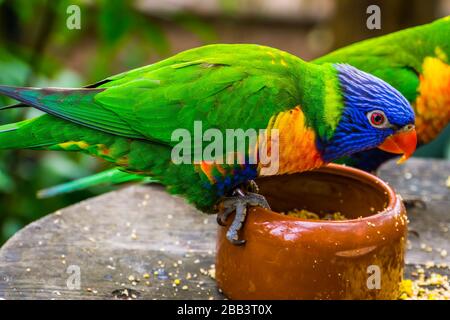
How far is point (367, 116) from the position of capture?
2.04 meters

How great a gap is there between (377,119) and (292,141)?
0.87ft

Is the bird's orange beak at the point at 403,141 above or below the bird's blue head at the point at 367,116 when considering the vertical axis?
below

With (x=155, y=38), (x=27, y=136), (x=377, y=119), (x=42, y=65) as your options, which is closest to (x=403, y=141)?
(x=377, y=119)

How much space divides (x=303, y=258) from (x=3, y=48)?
7.54ft

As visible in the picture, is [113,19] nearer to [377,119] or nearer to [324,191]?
[324,191]

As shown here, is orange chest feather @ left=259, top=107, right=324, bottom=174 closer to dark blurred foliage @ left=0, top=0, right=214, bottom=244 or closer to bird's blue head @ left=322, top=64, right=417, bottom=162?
bird's blue head @ left=322, top=64, right=417, bottom=162

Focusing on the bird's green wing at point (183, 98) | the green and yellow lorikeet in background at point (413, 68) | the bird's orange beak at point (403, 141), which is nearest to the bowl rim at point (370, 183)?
the bird's orange beak at point (403, 141)

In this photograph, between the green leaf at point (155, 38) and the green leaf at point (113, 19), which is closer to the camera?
the green leaf at point (113, 19)

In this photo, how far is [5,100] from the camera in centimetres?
329

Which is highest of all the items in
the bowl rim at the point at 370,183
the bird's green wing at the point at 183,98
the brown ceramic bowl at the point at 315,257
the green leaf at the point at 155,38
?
the green leaf at the point at 155,38

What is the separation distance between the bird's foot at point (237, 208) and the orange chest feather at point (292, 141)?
11 centimetres

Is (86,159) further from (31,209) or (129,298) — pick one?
(129,298)

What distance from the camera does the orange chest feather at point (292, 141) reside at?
79.6 inches

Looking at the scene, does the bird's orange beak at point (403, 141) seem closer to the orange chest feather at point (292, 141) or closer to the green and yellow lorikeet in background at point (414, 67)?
the orange chest feather at point (292, 141)
